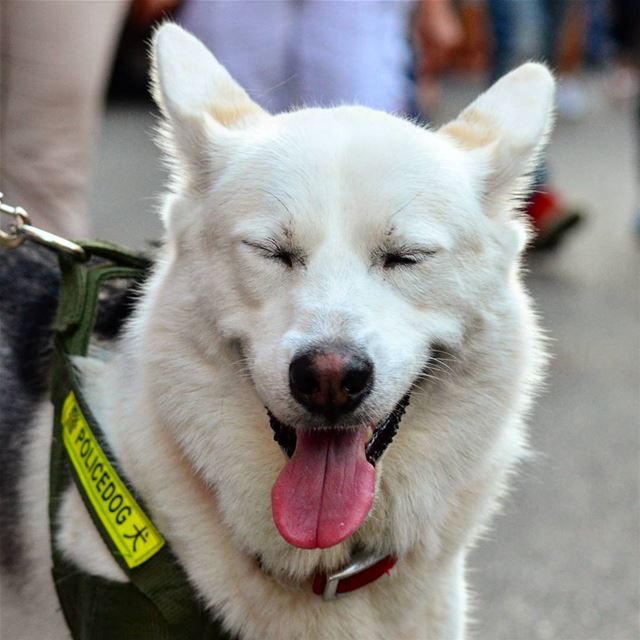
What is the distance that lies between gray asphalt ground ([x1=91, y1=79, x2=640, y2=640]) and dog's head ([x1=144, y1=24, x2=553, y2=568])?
75 cm

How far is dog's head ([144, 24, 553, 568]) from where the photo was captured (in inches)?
89.0

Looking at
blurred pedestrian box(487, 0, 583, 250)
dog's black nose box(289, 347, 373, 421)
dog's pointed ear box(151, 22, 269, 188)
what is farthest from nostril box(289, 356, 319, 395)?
blurred pedestrian box(487, 0, 583, 250)

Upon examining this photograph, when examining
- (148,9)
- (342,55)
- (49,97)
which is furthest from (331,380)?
(148,9)

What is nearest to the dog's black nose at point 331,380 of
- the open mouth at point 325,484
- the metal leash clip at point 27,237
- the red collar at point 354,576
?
the open mouth at point 325,484

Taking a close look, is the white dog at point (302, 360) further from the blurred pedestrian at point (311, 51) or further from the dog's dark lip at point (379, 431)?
the blurred pedestrian at point (311, 51)

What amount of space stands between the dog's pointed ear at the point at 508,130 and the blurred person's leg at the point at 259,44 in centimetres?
207

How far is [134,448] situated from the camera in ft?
8.34

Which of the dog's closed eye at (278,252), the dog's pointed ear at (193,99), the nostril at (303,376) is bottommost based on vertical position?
the nostril at (303,376)

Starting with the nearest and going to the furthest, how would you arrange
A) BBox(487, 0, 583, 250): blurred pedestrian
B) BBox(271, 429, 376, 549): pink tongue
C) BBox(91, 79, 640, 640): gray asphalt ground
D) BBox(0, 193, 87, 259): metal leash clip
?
BBox(271, 429, 376, 549): pink tongue, BBox(0, 193, 87, 259): metal leash clip, BBox(91, 79, 640, 640): gray asphalt ground, BBox(487, 0, 583, 250): blurred pedestrian

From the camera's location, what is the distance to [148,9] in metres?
7.70

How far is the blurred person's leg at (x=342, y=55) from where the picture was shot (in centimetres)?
476

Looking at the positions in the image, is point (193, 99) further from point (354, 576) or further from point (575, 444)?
point (575, 444)

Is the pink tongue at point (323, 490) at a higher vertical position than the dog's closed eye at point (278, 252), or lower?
lower

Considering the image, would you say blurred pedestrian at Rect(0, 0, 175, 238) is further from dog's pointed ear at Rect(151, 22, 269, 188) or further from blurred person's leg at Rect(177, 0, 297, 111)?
dog's pointed ear at Rect(151, 22, 269, 188)
